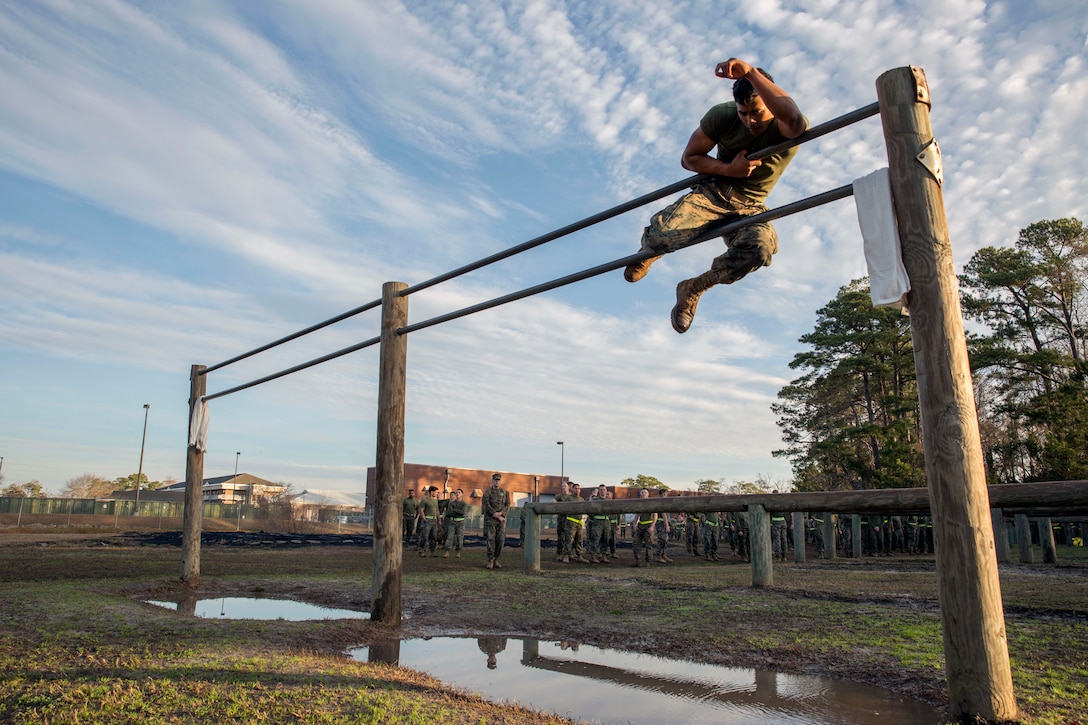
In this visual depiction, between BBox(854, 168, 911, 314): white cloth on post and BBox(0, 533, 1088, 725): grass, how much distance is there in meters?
1.76

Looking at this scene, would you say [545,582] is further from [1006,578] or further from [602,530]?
[602,530]

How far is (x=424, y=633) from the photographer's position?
546cm

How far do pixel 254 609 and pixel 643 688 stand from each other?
419cm

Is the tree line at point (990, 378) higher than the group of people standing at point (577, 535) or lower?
higher

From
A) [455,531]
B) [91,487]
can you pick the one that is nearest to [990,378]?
[455,531]

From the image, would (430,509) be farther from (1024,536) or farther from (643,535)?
(1024,536)

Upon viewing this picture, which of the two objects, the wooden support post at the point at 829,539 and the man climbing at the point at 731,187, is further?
the wooden support post at the point at 829,539

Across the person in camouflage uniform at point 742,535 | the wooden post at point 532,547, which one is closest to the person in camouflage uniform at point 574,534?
the wooden post at point 532,547

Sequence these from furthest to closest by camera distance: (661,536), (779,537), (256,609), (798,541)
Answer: (779,537), (661,536), (798,541), (256,609)

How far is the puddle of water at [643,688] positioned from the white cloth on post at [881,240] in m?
1.86

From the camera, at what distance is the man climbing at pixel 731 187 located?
396 cm

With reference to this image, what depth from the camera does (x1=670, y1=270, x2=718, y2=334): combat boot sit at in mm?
4691

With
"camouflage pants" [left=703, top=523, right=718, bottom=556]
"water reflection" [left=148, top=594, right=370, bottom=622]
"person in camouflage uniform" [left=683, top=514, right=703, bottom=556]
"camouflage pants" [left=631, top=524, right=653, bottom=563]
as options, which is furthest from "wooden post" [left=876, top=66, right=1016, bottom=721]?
"person in camouflage uniform" [left=683, top=514, right=703, bottom=556]

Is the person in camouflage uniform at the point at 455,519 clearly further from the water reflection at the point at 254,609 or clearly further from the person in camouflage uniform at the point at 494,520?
the water reflection at the point at 254,609
